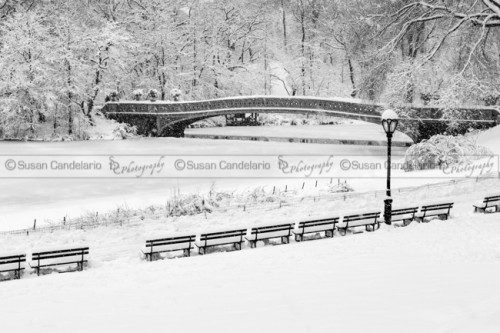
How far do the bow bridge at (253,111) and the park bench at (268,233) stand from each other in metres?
19.2

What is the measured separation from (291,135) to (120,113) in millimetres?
13926

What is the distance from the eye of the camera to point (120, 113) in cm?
4353

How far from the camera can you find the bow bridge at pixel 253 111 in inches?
1209

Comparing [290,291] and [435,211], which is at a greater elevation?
[435,211]

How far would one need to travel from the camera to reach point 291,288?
9711 millimetres

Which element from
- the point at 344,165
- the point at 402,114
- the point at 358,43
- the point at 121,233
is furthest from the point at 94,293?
the point at 402,114

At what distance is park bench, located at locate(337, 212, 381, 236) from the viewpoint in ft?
49.6

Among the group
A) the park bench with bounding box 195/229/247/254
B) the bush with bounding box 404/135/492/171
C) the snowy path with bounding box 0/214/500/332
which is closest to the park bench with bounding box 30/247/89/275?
the snowy path with bounding box 0/214/500/332

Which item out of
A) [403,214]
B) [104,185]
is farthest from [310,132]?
[403,214]

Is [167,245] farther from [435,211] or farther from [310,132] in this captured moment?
[310,132]

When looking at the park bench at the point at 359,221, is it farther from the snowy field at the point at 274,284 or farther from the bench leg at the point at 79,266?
the bench leg at the point at 79,266

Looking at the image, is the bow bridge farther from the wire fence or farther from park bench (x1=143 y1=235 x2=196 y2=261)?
park bench (x1=143 y1=235 x2=196 y2=261)

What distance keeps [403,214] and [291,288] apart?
309 inches

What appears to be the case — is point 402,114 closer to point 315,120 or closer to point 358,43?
point 358,43
